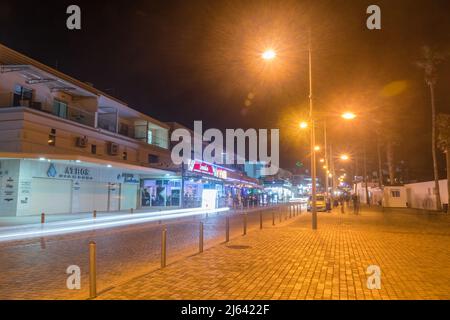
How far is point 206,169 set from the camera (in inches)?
1468

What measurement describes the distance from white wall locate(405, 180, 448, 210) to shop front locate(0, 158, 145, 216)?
1226 inches

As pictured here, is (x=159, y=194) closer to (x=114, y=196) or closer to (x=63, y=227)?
(x=114, y=196)

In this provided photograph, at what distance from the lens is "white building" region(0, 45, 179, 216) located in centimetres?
2280

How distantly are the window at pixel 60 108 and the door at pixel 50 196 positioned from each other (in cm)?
573

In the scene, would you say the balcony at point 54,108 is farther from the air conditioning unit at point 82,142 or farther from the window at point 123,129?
the window at point 123,129

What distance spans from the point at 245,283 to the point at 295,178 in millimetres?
144958

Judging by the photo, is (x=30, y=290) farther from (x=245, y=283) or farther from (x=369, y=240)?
(x=369, y=240)

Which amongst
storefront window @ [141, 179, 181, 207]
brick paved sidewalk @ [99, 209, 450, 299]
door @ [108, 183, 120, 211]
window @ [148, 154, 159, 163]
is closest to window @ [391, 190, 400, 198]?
storefront window @ [141, 179, 181, 207]

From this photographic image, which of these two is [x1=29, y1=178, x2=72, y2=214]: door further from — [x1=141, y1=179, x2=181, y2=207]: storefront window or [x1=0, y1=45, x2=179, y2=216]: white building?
[x1=141, y1=179, x2=181, y2=207]: storefront window

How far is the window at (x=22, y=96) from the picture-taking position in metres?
24.1

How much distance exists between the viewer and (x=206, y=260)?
9430 millimetres

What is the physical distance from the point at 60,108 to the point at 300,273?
86.7 feet

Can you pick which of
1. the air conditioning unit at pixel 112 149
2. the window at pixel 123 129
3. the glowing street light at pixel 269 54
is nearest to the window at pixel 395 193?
the window at pixel 123 129
